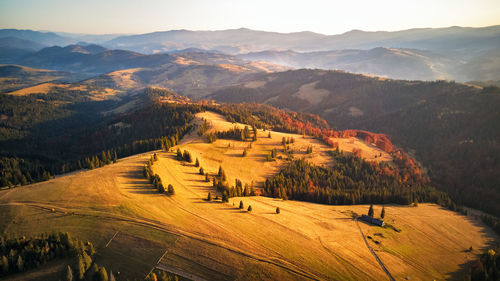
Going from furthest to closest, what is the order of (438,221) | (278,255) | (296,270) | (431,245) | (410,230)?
(438,221), (410,230), (431,245), (278,255), (296,270)

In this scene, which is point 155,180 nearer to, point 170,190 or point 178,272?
point 170,190

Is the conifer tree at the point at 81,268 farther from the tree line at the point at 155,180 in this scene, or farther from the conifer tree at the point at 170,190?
the tree line at the point at 155,180

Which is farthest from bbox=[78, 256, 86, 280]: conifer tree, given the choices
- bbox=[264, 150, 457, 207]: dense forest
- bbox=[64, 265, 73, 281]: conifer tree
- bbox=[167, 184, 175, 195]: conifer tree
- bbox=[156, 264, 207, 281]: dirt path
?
bbox=[264, 150, 457, 207]: dense forest

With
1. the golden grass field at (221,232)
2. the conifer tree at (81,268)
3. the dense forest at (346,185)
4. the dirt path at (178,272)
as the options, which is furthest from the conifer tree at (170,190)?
the dense forest at (346,185)

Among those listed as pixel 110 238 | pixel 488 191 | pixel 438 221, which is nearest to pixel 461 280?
pixel 438 221

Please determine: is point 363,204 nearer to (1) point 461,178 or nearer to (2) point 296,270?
(2) point 296,270
